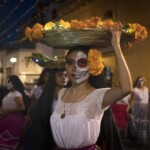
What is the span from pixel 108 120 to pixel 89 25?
814 millimetres

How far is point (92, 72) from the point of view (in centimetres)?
328

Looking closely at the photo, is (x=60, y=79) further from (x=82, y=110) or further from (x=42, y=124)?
(x=82, y=110)

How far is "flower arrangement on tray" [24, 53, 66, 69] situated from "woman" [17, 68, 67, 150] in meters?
0.24

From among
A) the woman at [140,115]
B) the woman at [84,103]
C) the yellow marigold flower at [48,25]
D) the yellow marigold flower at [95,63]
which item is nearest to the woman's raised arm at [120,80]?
the woman at [84,103]

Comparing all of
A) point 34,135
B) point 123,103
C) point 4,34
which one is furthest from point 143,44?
point 4,34

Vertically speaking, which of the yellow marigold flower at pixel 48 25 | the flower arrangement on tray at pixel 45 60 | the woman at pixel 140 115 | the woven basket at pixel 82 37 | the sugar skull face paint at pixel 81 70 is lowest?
the woman at pixel 140 115

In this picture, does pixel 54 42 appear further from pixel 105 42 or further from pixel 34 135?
pixel 34 135

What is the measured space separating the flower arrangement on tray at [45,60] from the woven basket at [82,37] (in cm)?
102

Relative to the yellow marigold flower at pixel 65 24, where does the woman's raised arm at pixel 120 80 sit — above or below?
below

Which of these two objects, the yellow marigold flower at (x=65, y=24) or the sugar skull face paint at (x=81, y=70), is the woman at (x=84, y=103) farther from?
the yellow marigold flower at (x=65, y=24)

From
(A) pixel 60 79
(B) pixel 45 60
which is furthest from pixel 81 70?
(A) pixel 60 79

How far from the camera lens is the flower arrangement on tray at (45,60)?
4.58 m

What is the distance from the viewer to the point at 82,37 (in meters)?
3.28

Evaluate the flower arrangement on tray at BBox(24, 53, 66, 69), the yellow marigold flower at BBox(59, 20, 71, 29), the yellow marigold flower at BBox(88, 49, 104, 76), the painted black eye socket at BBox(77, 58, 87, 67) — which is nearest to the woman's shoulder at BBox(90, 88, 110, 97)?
the yellow marigold flower at BBox(88, 49, 104, 76)
